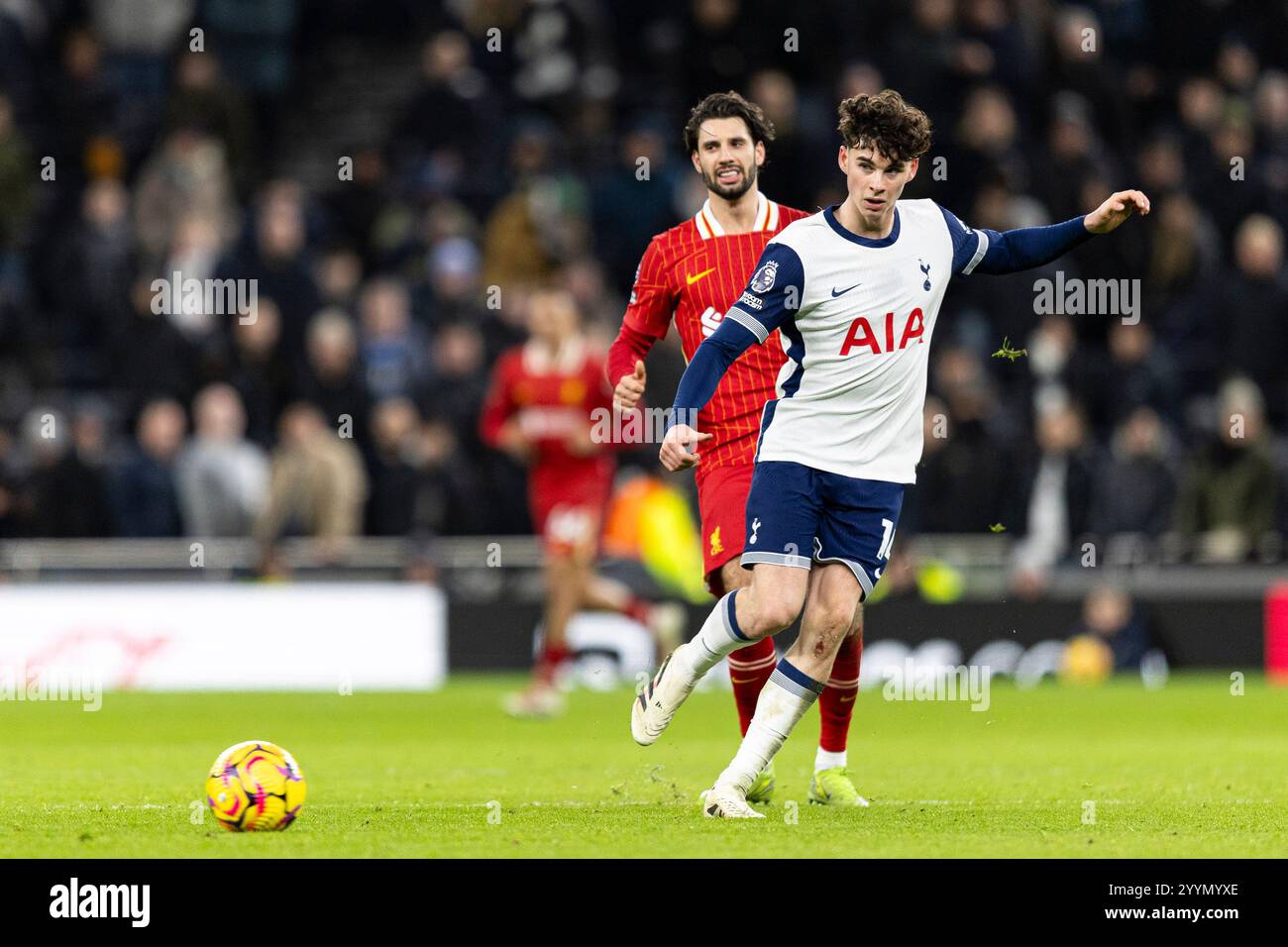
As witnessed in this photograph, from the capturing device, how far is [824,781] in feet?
28.8

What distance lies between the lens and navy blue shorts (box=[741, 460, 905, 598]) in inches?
317

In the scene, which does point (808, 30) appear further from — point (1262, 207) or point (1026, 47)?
point (1262, 207)

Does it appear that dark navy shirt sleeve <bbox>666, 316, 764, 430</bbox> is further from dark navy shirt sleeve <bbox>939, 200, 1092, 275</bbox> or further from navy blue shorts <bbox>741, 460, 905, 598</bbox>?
dark navy shirt sleeve <bbox>939, 200, 1092, 275</bbox>

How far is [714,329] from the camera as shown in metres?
8.75

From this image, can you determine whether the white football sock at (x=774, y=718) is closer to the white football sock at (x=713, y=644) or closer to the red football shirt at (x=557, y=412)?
the white football sock at (x=713, y=644)

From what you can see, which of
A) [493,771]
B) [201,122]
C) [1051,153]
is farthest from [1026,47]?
[493,771]

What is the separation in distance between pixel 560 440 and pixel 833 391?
22.3 ft

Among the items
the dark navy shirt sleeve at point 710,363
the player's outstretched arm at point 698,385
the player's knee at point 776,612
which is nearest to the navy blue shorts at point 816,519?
the player's knee at point 776,612

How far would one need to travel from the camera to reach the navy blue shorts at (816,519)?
8.06 meters

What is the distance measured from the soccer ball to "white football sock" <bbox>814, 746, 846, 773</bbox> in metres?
2.07

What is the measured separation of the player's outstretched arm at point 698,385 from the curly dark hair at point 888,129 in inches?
29.9

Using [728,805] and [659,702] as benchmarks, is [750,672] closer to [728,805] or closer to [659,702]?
[659,702]

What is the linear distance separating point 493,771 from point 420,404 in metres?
8.67
